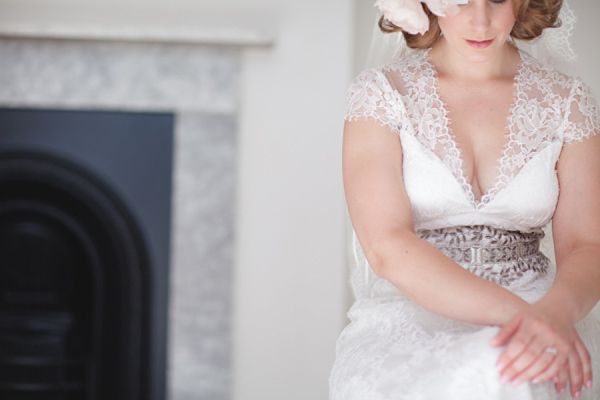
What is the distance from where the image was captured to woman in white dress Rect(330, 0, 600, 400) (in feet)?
3.77

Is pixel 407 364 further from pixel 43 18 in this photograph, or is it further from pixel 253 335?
pixel 43 18

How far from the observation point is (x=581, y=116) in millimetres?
1425

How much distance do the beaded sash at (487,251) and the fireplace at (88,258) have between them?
1.41 metres

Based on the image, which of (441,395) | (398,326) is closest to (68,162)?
(398,326)

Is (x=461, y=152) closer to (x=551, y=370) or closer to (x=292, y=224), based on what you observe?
(x=551, y=370)

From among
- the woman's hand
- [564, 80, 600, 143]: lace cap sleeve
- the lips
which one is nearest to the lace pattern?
[564, 80, 600, 143]: lace cap sleeve

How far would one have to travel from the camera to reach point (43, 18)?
252cm

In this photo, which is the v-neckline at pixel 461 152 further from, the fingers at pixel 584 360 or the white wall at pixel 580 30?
the white wall at pixel 580 30

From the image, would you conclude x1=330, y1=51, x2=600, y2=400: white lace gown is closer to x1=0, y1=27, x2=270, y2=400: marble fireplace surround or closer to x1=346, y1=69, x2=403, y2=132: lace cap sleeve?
x1=346, y1=69, x2=403, y2=132: lace cap sleeve

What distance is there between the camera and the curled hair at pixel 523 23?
143 centimetres

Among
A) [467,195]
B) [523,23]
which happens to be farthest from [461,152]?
[523,23]

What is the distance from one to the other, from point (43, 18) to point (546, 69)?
1.70 meters

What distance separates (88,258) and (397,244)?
5.53ft

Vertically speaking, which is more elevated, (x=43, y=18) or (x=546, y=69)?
(x=43, y=18)
